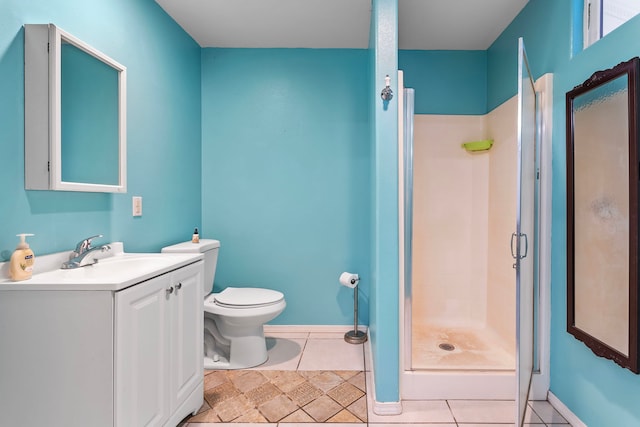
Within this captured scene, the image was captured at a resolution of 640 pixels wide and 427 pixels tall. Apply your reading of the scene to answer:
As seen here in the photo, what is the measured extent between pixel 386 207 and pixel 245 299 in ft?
3.86

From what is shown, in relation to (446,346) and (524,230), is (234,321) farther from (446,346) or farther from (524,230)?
(524,230)

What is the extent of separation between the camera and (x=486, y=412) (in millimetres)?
1773

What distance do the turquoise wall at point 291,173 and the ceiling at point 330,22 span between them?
0.16 m

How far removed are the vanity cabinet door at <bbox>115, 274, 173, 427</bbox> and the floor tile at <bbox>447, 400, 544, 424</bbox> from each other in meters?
1.48

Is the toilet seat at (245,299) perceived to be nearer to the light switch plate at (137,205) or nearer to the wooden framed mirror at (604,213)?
the light switch plate at (137,205)

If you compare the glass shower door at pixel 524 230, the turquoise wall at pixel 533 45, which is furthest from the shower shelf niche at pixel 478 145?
the glass shower door at pixel 524 230

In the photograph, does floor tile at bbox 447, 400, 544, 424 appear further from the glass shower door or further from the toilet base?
the toilet base

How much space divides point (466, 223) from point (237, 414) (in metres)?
2.28

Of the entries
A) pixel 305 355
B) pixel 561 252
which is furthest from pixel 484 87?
pixel 305 355

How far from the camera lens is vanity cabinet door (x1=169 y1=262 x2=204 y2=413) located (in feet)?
5.03

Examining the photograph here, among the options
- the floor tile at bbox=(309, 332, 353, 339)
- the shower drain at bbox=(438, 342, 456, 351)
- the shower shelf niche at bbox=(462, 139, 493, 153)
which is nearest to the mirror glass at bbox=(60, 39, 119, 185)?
the floor tile at bbox=(309, 332, 353, 339)

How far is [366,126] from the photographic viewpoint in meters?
2.79

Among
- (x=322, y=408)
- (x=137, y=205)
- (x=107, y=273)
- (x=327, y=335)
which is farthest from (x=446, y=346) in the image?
(x=137, y=205)

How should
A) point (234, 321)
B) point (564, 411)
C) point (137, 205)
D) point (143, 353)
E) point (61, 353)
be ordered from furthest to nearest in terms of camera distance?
point (234, 321) → point (137, 205) → point (564, 411) → point (143, 353) → point (61, 353)
